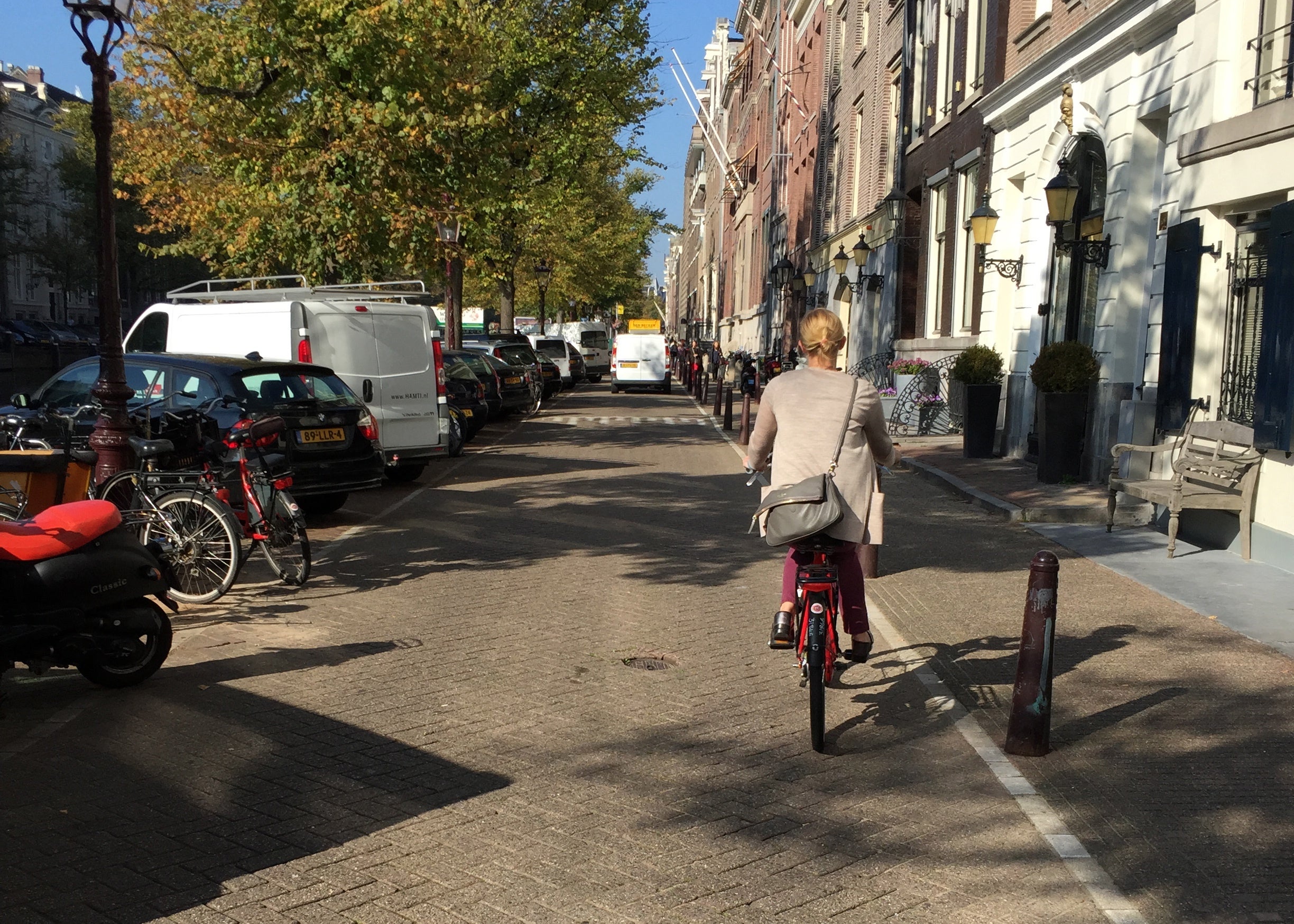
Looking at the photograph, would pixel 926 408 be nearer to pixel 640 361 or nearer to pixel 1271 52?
pixel 1271 52

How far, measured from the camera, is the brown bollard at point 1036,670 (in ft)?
17.0

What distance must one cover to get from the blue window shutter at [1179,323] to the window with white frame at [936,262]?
1178 cm

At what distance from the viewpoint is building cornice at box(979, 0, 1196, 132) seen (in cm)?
1297

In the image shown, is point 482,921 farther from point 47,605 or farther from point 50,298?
point 50,298

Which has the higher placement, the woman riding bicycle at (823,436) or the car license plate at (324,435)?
the woman riding bicycle at (823,436)

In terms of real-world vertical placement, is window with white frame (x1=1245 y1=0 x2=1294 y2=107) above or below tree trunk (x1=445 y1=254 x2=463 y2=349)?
above

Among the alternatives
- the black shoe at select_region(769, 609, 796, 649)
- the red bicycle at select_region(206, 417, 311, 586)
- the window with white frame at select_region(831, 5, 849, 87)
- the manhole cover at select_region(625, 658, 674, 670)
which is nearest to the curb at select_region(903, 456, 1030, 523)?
the manhole cover at select_region(625, 658, 674, 670)

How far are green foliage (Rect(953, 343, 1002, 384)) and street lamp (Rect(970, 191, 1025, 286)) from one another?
1.12 metres

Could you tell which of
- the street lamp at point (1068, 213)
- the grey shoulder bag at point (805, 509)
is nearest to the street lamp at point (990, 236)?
the street lamp at point (1068, 213)

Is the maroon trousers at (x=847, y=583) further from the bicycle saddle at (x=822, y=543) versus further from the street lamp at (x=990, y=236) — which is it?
the street lamp at (x=990, y=236)

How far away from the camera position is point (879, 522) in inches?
217

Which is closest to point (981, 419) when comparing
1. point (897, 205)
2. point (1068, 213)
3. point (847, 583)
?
point (1068, 213)

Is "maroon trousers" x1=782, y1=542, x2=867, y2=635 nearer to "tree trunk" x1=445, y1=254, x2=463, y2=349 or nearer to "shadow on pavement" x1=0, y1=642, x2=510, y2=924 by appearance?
"shadow on pavement" x1=0, y1=642, x2=510, y2=924

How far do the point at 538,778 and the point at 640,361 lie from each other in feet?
121
